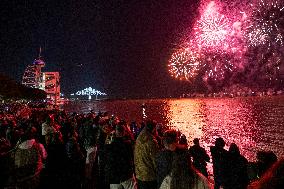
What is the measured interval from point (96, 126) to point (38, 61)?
136m

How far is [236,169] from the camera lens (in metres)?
7.81

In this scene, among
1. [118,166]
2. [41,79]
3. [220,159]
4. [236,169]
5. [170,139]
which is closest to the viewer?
[170,139]

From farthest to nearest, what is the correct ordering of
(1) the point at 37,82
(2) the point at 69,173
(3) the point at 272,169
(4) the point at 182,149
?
(1) the point at 37,82 → (2) the point at 69,173 → (4) the point at 182,149 → (3) the point at 272,169

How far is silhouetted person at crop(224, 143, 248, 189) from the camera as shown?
25.4 ft

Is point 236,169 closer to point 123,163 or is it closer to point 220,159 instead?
point 220,159

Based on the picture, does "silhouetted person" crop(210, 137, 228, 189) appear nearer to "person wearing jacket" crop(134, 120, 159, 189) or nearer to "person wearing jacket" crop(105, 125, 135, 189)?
"person wearing jacket" crop(134, 120, 159, 189)

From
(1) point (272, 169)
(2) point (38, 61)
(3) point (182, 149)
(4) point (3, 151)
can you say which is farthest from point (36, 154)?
(2) point (38, 61)

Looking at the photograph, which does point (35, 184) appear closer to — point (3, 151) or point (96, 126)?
point (3, 151)

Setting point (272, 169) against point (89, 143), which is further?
point (89, 143)

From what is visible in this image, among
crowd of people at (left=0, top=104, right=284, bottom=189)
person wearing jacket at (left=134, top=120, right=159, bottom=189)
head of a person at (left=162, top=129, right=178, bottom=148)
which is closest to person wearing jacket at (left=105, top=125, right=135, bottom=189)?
crowd of people at (left=0, top=104, right=284, bottom=189)

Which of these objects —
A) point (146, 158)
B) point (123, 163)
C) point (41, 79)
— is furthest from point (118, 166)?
point (41, 79)

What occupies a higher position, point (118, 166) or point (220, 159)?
point (118, 166)

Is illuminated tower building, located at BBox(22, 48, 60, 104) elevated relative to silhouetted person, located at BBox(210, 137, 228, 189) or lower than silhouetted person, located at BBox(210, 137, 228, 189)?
elevated

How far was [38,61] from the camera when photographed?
139750mm
